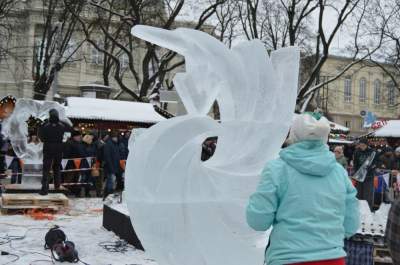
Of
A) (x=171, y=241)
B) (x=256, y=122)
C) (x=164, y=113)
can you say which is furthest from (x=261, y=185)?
(x=164, y=113)

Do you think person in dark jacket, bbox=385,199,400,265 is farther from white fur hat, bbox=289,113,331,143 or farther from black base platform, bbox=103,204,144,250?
black base platform, bbox=103,204,144,250

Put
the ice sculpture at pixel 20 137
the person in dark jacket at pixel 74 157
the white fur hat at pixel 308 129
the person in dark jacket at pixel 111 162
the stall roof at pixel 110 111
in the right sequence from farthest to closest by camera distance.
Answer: the stall roof at pixel 110 111 < the person in dark jacket at pixel 74 157 < the person in dark jacket at pixel 111 162 < the ice sculpture at pixel 20 137 < the white fur hat at pixel 308 129

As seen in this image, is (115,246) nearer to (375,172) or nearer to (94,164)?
(94,164)

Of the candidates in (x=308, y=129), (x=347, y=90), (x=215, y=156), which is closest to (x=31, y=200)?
(x=215, y=156)

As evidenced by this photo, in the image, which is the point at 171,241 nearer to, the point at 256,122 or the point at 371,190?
the point at 256,122

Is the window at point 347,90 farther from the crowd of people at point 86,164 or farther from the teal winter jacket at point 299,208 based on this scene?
the teal winter jacket at point 299,208

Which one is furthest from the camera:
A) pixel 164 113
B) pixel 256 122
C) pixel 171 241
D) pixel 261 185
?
pixel 164 113

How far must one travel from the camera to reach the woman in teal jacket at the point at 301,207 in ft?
11.5

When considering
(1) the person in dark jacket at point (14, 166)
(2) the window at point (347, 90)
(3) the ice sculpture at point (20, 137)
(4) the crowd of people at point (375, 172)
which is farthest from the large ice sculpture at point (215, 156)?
(2) the window at point (347, 90)

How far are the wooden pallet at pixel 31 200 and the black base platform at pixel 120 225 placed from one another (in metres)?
2.08

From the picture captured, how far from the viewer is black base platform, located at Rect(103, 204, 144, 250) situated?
8891 millimetres

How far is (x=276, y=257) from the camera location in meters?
3.55

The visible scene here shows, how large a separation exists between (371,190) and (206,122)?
9.29m

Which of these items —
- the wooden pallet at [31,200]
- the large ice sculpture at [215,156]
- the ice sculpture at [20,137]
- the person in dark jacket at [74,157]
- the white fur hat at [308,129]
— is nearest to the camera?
the white fur hat at [308,129]
